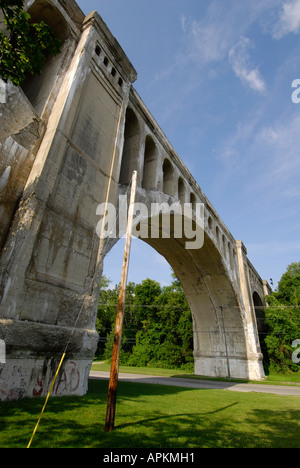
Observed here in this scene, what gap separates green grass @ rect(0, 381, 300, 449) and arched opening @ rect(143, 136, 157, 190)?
9.11 m

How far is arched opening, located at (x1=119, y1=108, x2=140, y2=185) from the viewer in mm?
11367

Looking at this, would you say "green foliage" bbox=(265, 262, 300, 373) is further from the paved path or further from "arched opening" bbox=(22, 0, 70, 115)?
"arched opening" bbox=(22, 0, 70, 115)

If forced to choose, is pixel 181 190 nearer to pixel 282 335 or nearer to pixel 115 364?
pixel 115 364

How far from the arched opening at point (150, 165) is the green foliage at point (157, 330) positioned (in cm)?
2520

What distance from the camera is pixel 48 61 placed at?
31.0ft

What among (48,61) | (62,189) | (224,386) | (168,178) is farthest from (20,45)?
(224,386)

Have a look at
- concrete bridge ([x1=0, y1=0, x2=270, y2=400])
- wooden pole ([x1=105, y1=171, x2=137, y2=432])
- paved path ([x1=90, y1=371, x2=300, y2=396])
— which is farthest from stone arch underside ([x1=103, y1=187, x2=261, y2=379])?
wooden pole ([x1=105, y1=171, x2=137, y2=432])

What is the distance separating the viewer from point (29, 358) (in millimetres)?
5387

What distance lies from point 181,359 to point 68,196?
32086 millimetres

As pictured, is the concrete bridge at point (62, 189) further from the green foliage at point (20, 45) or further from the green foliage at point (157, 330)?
the green foliage at point (157, 330)

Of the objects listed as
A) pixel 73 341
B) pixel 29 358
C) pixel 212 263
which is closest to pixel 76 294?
pixel 73 341

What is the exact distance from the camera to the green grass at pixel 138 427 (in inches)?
133

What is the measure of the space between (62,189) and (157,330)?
1330 inches

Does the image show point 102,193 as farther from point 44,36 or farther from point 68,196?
point 44,36
